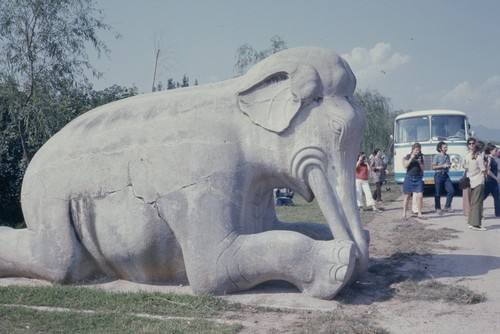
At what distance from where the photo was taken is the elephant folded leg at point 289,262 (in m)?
5.40

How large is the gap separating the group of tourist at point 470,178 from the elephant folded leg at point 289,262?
20.3ft

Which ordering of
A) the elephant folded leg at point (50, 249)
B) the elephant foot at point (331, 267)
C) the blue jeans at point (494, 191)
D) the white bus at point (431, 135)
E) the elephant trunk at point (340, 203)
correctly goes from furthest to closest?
the white bus at point (431, 135), the blue jeans at point (494, 191), the elephant folded leg at point (50, 249), the elephant trunk at point (340, 203), the elephant foot at point (331, 267)

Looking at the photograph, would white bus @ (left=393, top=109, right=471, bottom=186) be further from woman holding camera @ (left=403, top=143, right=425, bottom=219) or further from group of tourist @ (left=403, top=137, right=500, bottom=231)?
woman holding camera @ (left=403, top=143, right=425, bottom=219)

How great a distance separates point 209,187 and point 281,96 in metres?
1.15

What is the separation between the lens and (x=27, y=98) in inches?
502

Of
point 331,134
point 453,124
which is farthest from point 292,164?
point 453,124

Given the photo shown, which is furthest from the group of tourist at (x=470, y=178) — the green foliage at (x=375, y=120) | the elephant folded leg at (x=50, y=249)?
the green foliage at (x=375, y=120)

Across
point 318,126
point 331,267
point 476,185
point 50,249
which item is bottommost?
point 331,267

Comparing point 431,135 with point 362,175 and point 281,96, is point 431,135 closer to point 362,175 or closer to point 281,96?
point 362,175

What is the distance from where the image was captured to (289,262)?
5.44 meters

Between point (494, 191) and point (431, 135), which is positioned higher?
point (431, 135)

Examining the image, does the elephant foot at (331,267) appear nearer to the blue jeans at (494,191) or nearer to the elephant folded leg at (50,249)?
the elephant folded leg at (50,249)

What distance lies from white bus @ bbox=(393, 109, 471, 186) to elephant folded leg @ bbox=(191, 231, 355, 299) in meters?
13.6

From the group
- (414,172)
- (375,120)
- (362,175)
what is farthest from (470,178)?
(375,120)
